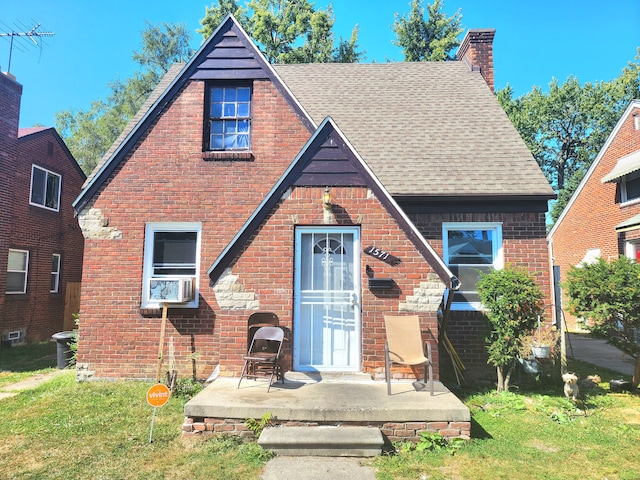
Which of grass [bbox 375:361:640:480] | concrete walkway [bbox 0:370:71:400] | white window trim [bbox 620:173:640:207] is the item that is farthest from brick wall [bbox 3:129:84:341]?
white window trim [bbox 620:173:640:207]

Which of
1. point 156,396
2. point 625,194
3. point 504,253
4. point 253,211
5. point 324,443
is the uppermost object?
point 625,194

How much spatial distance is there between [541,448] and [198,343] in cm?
571

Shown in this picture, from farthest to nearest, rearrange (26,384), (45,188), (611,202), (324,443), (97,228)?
(611,202) → (45,188) → (26,384) → (97,228) → (324,443)

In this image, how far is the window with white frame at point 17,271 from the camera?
12.5 metres

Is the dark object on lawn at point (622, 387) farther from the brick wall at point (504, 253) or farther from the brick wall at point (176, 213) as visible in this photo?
the brick wall at point (176, 213)

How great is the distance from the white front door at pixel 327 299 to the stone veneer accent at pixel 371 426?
1.56m

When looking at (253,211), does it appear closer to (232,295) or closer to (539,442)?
(232,295)

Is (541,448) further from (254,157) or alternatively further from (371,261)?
(254,157)

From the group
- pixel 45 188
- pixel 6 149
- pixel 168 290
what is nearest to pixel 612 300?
pixel 168 290

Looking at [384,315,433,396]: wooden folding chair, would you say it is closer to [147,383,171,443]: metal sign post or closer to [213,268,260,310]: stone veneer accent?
[213,268,260,310]: stone veneer accent

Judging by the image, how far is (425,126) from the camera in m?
9.71

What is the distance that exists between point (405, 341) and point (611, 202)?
13.9 m

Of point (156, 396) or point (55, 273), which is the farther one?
point (55, 273)

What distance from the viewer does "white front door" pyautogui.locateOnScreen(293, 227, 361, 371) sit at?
21.0ft
